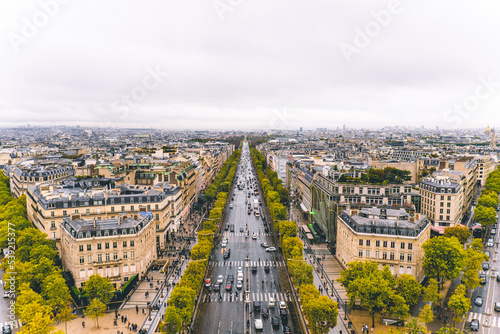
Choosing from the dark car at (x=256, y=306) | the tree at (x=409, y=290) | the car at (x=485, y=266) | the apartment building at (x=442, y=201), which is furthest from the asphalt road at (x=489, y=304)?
the dark car at (x=256, y=306)

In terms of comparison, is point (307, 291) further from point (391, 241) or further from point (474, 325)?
point (474, 325)

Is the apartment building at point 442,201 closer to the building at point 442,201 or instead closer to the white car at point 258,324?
the building at point 442,201

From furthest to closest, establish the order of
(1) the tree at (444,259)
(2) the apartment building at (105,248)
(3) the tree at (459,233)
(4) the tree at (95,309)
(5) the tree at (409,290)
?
(3) the tree at (459,233), (2) the apartment building at (105,248), (1) the tree at (444,259), (5) the tree at (409,290), (4) the tree at (95,309)

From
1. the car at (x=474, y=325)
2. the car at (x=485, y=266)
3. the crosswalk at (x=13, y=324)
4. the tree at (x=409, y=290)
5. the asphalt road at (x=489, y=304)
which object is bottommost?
the crosswalk at (x=13, y=324)

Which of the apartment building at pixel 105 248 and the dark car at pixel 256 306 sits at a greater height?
the apartment building at pixel 105 248

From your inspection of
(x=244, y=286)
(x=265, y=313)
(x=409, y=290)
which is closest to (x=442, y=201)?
(x=409, y=290)

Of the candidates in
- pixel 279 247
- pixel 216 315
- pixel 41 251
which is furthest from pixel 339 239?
pixel 41 251
